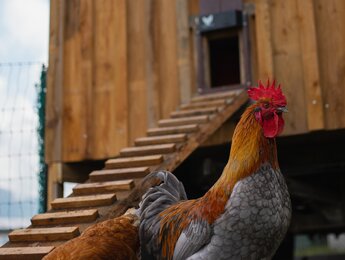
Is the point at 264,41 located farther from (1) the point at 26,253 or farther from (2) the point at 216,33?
(1) the point at 26,253

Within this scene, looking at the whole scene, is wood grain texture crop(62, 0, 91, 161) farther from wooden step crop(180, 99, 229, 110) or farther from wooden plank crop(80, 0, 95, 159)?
wooden step crop(180, 99, 229, 110)

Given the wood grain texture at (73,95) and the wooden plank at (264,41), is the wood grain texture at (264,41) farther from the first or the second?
the wood grain texture at (73,95)

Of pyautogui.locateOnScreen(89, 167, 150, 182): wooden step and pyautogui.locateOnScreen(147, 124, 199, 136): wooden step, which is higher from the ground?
pyautogui.locateOnScreen(147, 124, 199, 136): wooden step

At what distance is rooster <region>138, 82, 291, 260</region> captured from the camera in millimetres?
3117

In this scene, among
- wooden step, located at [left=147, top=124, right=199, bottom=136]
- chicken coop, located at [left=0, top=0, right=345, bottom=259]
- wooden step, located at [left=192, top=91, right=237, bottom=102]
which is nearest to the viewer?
wooden step, located at [left=147, top=124, right=199, bottom=136]

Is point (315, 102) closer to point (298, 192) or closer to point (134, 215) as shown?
point (298, 192)

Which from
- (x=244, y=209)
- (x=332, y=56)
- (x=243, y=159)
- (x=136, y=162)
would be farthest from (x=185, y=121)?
(x=244, y=209)

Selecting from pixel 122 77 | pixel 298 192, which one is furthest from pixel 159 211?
pixel 298 192

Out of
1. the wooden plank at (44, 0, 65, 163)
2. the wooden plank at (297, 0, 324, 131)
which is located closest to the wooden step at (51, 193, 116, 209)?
the wooden plank at (44, 0, 65, 163)

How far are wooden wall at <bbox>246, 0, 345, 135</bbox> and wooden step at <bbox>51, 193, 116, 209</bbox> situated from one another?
2638 mm

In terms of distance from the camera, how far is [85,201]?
14.3ft

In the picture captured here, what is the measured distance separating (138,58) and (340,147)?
9.47 feet

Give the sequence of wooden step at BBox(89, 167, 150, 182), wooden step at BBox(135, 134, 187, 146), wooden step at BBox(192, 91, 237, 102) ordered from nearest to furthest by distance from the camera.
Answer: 1. wooden step at BBox(89, 167, 150, 182)
2. wooden step at BBox(135, 134, 187, 146)
3. wooden step at BBox(192, 91, 237, 102)

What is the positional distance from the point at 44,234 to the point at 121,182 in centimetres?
80
